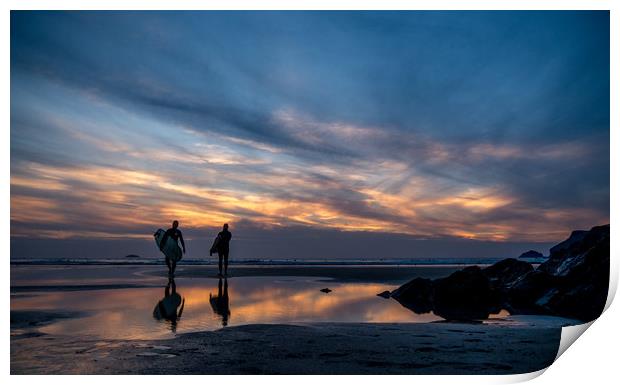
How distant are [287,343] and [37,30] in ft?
21.6

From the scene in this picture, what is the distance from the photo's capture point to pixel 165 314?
7.86m

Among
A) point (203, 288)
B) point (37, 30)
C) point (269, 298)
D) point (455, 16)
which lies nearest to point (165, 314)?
point (269, 298)

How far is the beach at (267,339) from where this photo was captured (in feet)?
17.3

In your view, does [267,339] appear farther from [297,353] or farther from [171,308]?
[171,308]

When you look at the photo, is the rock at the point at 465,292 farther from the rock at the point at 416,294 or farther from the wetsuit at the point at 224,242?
the wetsuit at the point at 224,242

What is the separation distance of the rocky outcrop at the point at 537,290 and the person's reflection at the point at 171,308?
444 centimetres

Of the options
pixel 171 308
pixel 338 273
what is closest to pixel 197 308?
pixel 171 308

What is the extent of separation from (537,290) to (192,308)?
782 centimetres

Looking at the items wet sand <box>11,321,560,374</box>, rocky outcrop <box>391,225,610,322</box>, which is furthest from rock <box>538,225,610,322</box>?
wet sand <box>11,321,560,374</box>

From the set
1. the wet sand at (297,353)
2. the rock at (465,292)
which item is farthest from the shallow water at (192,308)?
the rock at (465,292)

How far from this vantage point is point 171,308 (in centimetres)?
848
